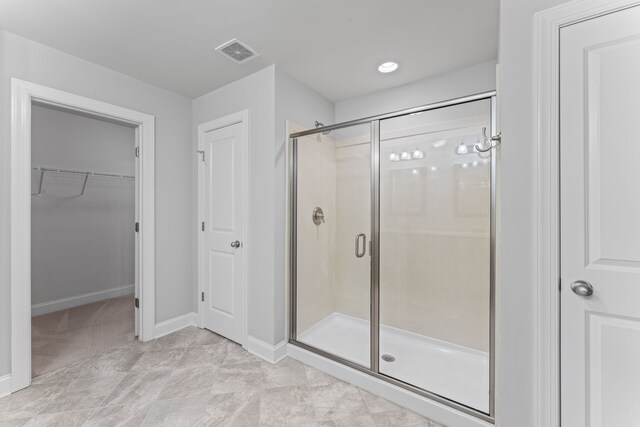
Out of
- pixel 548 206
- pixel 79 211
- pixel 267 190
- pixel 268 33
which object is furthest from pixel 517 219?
pixel 79 211

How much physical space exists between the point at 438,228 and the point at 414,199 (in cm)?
34

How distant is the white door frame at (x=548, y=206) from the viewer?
1146mm

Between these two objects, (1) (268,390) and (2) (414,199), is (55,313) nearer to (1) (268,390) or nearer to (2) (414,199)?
(1) (268,390)

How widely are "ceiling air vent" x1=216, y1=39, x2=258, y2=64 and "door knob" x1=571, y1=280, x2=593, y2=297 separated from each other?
239 centimetres

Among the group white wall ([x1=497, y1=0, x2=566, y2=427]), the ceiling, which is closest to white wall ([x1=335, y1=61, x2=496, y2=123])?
the ceiling

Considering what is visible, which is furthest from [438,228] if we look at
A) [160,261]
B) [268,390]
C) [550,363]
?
[160,261]

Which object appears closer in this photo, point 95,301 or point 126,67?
point 126,67

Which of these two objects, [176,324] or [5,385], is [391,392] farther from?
[5,385]

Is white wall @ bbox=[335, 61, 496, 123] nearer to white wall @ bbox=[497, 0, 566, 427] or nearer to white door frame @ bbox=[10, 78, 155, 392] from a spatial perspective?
white wall @ bbox=[497, 0, 566, 427]

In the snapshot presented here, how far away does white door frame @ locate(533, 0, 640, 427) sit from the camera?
1146 mm

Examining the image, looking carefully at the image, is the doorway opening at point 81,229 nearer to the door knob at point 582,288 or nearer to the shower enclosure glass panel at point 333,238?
the shower enclosure glass panel at point 333,238

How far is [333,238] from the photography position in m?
3.00

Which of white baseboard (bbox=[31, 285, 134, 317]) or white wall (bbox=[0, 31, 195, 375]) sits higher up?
white wall (bbox=[0, 31, 195, 375])

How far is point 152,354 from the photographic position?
240cm
